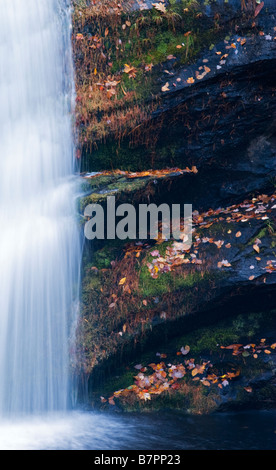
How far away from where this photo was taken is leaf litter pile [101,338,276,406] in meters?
6.11

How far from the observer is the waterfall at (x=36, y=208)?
6219mm

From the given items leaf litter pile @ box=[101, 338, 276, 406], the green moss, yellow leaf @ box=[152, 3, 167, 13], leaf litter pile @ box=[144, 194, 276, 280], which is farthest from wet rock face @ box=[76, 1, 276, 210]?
leaf litter pile @ box=[101, 338, 276, 406]

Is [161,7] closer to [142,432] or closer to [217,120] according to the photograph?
[217,120]

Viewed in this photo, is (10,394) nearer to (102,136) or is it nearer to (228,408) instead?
(228,408)

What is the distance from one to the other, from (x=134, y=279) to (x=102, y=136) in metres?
2.57

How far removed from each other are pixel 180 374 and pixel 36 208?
3600 millimetres

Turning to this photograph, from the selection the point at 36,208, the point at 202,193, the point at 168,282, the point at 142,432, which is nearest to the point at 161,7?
the point at 202,193

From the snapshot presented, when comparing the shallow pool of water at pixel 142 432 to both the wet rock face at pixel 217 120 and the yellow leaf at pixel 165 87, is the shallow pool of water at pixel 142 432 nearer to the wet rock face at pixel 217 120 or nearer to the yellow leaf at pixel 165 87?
the wet rock face at pixel 217 120

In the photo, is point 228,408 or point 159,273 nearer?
point 228,408

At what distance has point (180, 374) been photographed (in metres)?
6.22

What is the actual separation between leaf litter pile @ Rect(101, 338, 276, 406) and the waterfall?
3.71 feet

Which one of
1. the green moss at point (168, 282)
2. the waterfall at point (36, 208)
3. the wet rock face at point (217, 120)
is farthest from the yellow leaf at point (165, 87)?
the green moss at point (168, 282)
